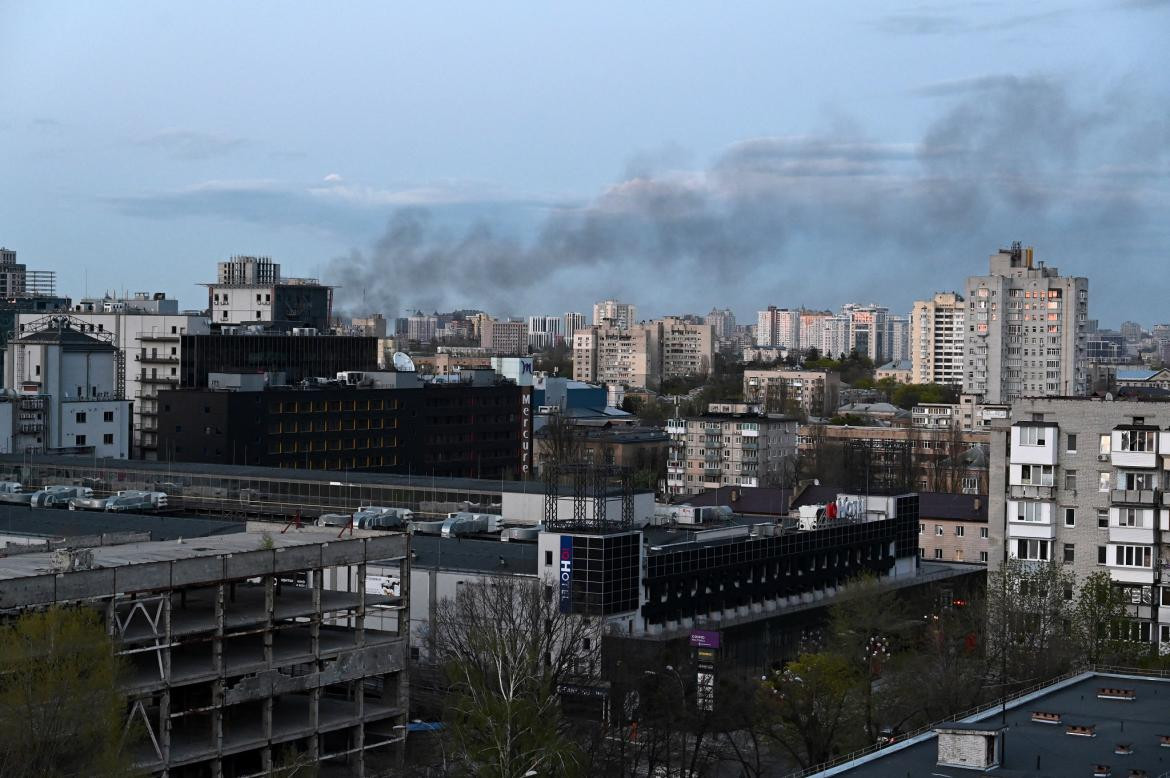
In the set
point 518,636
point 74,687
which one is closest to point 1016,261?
point 518,636

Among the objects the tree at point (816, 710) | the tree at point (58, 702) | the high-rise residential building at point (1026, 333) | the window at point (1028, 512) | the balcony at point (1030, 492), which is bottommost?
Result: the tree at point (816, 710)

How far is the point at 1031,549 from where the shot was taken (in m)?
31.1

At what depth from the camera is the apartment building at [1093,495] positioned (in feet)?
98.2

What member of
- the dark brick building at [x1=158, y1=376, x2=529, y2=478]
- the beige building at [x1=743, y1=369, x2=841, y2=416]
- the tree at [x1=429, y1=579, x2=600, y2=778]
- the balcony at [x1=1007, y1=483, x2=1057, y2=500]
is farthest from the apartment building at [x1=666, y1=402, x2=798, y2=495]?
the tree at [x1=429, y1=579, x2=600, y2=778]

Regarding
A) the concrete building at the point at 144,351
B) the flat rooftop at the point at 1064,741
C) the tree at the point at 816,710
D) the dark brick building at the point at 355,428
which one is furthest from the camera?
the concrete building at the point at 144,351

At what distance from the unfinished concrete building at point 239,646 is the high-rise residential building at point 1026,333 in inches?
3245

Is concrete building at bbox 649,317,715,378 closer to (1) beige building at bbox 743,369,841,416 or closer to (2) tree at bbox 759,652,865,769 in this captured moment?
(1) beige building at bbox 743,369,841,416

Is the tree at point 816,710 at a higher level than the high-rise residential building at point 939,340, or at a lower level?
lower

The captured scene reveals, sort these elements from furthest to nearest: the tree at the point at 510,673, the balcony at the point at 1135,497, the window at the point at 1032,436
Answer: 1. the window at the point at 1032,436
2. the balcony at the point at 1135,497
3. the tree at the point at 510,673

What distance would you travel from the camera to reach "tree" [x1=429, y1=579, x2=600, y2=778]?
1936cm

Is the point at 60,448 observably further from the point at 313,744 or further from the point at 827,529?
the point at 313,744

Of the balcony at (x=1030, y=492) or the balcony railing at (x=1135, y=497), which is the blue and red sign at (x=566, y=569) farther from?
the balcony railing at (x=1135, y=497)

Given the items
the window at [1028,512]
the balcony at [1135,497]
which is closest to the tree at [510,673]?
the window at [1028,512]

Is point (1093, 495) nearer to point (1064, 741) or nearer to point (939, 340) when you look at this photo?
point (1064, 741)
